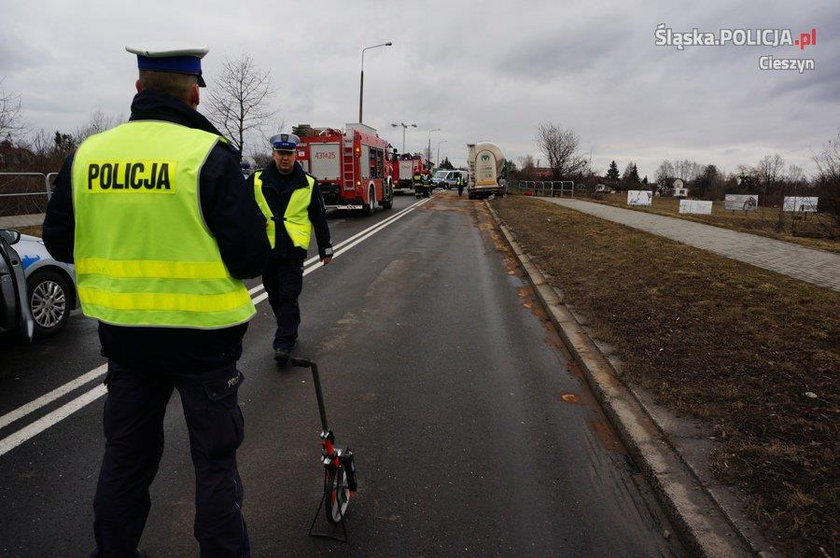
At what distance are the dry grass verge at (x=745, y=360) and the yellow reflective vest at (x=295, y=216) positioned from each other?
304cm

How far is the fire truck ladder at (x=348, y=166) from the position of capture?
17.8 m

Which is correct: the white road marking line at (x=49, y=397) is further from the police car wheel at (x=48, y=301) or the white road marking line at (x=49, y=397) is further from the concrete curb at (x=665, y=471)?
the concrete curb at (x=665, y=471)

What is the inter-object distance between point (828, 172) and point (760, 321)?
12169mm

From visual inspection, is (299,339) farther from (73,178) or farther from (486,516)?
(73,178)

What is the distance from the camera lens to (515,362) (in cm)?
499

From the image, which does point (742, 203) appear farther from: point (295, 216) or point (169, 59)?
point (169, 59)

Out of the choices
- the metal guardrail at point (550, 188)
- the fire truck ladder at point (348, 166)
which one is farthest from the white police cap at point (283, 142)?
the metal guardrail at point (550, 188)

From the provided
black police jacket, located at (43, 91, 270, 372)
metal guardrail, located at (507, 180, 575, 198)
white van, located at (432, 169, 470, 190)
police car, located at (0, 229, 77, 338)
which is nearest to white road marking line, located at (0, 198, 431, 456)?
police car, located at (0, 229, 77, 338)

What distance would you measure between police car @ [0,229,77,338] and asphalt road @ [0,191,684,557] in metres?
0.26

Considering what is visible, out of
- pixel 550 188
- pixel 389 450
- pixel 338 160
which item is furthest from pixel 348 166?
pixel 550 188

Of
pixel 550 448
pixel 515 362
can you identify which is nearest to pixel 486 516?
pixel 550 448

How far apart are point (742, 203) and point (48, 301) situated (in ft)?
112

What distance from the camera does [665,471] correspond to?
296 centimetres

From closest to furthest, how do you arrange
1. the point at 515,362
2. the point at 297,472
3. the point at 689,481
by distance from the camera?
the point at 689,481 → the point at 297,472 → the point at 515,362
